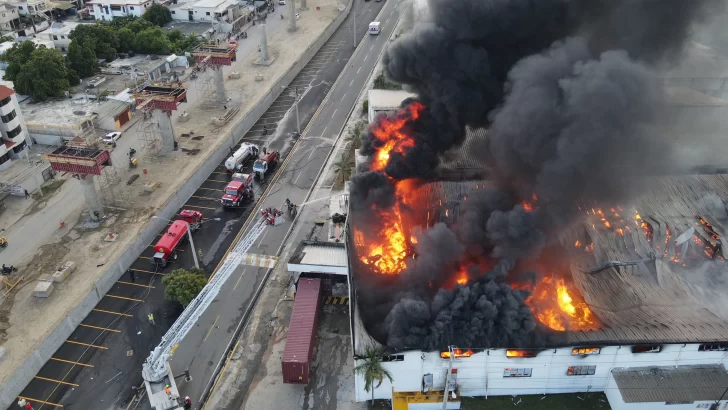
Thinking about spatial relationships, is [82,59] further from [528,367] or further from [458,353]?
[528,367]

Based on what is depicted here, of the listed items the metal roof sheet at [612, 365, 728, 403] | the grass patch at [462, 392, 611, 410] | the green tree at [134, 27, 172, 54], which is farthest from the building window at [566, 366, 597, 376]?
the green tree at [134, 27, 172, 54]

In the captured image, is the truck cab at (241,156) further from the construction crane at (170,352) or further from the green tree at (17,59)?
the green tree at (17,59)

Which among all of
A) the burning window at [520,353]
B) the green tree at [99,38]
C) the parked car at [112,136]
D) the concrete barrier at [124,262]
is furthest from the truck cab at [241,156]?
the burning window at [520,353]

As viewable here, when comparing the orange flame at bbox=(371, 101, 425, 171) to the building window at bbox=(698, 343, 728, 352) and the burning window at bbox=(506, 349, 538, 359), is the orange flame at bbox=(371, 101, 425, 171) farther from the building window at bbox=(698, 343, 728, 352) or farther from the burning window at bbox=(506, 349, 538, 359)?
the building window at bbox=(698, 343, 728, 352)

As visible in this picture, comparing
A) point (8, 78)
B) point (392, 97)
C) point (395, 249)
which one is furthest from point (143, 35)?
point (395, 249)

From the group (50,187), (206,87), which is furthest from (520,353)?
(206,87)
